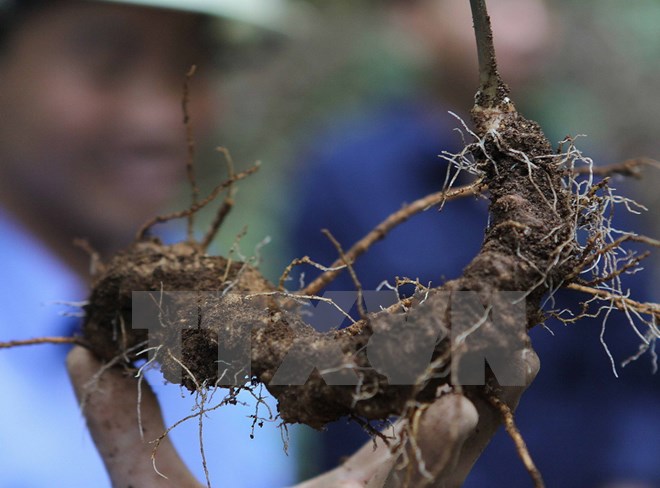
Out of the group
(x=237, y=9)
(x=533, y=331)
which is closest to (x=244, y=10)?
(x=237, y=9)

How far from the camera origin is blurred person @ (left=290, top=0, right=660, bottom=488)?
1729 mm

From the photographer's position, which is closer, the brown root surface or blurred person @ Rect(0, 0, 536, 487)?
the brown root surface

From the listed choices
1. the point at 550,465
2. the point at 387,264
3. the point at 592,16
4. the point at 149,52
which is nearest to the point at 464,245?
the point at 387,264

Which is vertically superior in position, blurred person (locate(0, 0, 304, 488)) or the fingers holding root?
blurred person (locate(0, 0, 304, 488))

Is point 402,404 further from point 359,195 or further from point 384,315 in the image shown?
point 359,195

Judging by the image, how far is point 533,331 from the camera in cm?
167

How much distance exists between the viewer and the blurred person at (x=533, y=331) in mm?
1729

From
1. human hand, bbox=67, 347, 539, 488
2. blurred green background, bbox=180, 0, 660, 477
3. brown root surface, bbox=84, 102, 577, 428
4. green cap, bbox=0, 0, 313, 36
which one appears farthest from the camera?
blurred green background, bbox=180, 0, 660, 477

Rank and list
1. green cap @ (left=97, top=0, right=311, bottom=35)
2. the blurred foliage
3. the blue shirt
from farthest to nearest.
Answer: the blurred foliage → the blue shirt → green cap @ (left=97, top=0, right=311, bottom=35)

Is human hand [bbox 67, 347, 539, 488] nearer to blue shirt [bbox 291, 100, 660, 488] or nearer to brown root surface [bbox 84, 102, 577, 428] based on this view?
brown root surface [bbox 84, 102, 577, 428]

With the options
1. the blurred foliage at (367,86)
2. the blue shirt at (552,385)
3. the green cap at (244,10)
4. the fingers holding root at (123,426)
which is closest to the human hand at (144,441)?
the fingers holding root at (123,426)

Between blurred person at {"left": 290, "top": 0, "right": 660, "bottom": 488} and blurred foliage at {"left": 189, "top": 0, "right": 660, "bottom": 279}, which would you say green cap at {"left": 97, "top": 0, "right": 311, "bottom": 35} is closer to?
blurred foliage at {"left": 189, "top": 0, "right": 660, "bottom": 279}

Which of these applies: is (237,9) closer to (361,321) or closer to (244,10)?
(244,10)

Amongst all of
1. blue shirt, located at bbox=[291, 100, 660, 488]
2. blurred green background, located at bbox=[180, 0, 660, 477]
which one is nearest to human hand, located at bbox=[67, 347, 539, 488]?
blue shirt, located at bbox=[291, 100, 660, 488]
